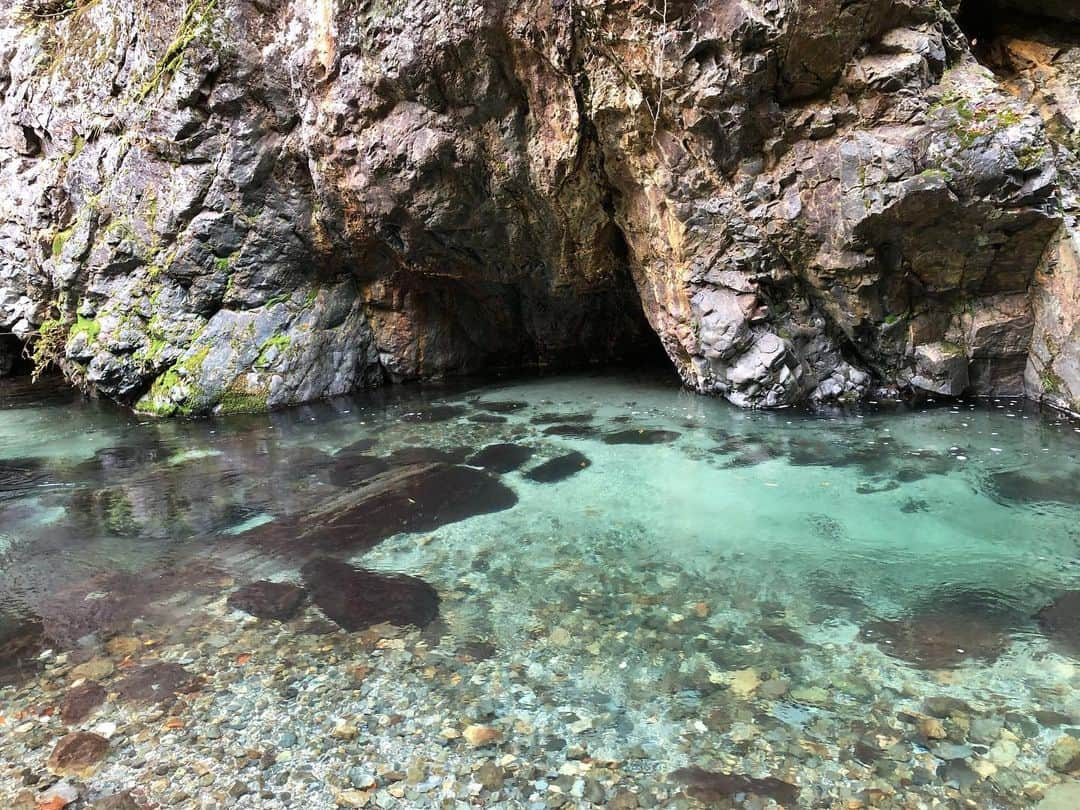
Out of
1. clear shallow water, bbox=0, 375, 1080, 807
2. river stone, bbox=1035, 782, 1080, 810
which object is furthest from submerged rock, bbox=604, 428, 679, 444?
river stone, bbox=1035, 782, 1080, 810

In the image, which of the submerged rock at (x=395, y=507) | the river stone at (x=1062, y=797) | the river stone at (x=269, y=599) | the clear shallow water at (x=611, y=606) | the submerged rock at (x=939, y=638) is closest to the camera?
the river stone at (x=1062, y=797)

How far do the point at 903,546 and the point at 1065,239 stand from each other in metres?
6.25

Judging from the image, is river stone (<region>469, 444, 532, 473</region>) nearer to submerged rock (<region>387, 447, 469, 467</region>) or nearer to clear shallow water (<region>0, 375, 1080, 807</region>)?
clear shallow water (<region>0, 375, 1080, 807</region>)

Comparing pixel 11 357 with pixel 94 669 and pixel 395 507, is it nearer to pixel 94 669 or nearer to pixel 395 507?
pixel 395 507

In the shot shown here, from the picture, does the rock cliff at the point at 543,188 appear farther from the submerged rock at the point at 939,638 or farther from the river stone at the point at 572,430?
the submerged rock at the point at 939,638

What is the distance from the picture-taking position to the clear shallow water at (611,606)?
2984mm

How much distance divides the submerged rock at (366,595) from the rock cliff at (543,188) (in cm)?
719

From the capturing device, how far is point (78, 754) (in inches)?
123

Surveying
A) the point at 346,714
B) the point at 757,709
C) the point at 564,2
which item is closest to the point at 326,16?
the point at 564,2

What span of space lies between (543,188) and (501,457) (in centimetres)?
527

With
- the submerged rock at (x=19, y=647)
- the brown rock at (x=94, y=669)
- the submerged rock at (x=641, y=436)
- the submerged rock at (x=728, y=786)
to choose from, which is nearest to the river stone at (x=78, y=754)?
the brown rock at (x=94, y=669)

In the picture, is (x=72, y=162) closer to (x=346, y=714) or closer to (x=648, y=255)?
(x=648, y=255)

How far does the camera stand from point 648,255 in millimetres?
11461

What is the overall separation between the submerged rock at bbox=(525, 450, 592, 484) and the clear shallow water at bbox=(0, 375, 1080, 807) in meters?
0.09
